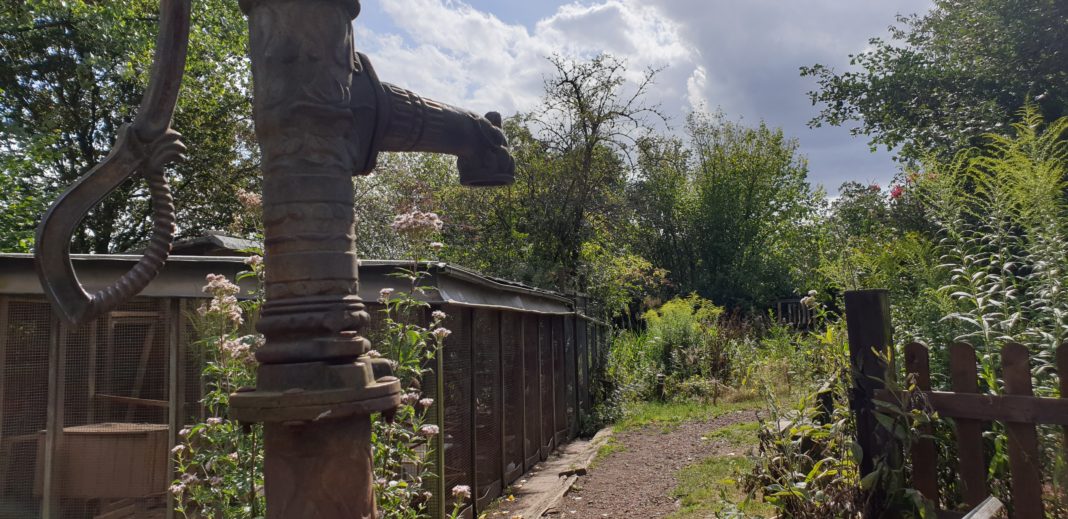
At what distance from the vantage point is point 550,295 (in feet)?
31.8

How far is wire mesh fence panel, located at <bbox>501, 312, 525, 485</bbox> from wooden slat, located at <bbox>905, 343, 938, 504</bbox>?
4.48 meters

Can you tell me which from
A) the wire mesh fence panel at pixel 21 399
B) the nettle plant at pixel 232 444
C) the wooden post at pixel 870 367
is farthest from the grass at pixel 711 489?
the wire mesh fence panel at pixel 21 399

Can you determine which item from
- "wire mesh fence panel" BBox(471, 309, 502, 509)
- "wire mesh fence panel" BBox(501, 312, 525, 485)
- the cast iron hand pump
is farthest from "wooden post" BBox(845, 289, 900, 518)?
"wire mesh fence panel" BBox(501, 312, 525, 485)

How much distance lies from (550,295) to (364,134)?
26.4 feet

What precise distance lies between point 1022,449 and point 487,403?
185 inches

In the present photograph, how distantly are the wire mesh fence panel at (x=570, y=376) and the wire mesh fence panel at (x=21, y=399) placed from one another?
23.4 feet

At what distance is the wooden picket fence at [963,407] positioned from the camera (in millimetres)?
2934

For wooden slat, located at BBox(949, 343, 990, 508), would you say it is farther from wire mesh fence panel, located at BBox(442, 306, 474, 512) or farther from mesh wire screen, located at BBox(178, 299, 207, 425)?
mesh wire screen, located at BBox(178, 299, 207, 425)

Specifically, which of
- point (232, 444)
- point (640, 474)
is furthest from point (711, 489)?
point (232, 444)

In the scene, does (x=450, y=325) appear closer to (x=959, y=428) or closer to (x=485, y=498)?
(x=485, y=498)

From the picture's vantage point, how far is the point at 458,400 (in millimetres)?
6062

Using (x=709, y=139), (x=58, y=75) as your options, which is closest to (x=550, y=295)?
(x=58, y=75)

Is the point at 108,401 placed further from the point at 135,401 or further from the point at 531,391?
the point at 531,391

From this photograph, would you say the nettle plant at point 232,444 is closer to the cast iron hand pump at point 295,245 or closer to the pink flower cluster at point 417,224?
the pink flower cluster at point 417,224
